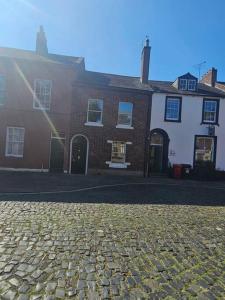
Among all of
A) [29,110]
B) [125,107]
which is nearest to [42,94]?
[29,110]

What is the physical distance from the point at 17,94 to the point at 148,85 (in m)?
10.1

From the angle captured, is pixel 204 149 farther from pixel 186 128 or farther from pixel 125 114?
pixel 125 114

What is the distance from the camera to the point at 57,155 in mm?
21000

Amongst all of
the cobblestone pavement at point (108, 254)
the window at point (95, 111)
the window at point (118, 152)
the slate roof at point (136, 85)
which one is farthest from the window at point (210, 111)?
the cobblestone pavement at point (108, 254)

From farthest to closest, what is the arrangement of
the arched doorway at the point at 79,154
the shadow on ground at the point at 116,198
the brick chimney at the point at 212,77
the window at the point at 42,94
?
the brick chimney at the point at 212,77 < the arched doorway at the point at 79,154 < the window at the point at 42,94 < the shadow on ground at the point at 116,198

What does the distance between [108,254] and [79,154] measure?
16248 millimetres

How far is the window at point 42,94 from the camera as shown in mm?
20609

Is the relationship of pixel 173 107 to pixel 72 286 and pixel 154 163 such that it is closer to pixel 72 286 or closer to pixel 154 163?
pixel 154 163

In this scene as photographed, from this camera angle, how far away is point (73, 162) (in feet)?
70.3

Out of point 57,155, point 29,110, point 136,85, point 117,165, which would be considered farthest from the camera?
point 136,85

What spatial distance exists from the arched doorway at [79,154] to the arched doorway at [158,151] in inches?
206

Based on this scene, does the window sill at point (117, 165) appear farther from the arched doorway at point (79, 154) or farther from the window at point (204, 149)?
the window at point (204, 149)

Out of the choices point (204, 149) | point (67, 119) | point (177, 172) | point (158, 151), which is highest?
point (67, 119)

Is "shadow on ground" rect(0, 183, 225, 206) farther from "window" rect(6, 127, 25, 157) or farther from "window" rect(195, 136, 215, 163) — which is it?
"window" rect(195, 136, 215, 163)
